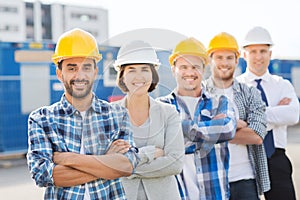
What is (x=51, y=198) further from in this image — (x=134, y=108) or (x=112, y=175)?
(x=134, y=108)

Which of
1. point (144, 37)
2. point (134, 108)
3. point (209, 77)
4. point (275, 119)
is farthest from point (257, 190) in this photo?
point (144, 37)

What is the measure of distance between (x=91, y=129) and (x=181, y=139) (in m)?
0.52

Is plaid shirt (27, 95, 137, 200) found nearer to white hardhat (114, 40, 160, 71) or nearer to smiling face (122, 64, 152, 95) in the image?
smiling face (122, 64, 152, 95)

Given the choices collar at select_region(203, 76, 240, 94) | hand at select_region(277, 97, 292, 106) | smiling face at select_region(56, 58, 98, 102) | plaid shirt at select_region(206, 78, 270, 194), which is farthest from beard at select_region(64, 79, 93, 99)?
hand at select_region(277, 97, 292, 106)

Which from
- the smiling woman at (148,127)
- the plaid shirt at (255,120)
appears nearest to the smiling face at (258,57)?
the plaid shirt at (255,120)

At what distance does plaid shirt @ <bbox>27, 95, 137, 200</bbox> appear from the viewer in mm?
2145

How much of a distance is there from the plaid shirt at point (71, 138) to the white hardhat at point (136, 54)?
9.2 inches

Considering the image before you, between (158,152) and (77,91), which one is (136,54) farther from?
(158,152)

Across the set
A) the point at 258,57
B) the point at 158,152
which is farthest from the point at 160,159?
the point at 258,57

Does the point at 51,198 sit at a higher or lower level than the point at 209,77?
lower

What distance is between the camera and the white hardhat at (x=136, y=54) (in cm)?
222

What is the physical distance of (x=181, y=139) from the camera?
2.51m

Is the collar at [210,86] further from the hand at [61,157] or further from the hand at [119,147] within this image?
the hand at [61,157]

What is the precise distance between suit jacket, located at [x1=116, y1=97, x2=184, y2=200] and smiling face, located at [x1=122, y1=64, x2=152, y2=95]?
15 centimetres
